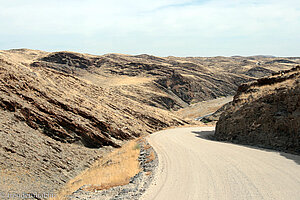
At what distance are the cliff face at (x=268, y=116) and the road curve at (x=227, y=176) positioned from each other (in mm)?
2119


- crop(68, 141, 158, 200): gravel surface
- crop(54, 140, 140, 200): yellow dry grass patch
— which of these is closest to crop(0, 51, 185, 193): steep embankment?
crop(54, 140, 140, 200): yellow dry grass patch

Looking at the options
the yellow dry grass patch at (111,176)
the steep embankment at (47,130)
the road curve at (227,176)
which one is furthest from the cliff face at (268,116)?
the steep embankment at (47,130)

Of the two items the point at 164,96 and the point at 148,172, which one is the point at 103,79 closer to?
the point at 164,96

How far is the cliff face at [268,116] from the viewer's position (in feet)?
54.9

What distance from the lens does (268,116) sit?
19.0 meters

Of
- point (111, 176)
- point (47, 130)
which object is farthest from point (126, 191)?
point (47, 130)

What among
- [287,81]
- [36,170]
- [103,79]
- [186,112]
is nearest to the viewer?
[36,170]

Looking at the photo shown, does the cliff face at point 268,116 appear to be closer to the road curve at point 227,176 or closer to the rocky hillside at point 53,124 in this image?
the road curve at point 227,176

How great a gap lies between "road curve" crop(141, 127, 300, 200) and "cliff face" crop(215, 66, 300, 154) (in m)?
2.12

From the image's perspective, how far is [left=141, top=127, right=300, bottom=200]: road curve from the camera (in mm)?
8727

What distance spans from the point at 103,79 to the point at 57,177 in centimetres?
7752

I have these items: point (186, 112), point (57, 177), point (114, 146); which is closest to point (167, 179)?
point (57, 177)

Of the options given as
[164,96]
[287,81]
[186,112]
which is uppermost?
[287,81]

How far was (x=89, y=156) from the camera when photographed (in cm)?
2189
